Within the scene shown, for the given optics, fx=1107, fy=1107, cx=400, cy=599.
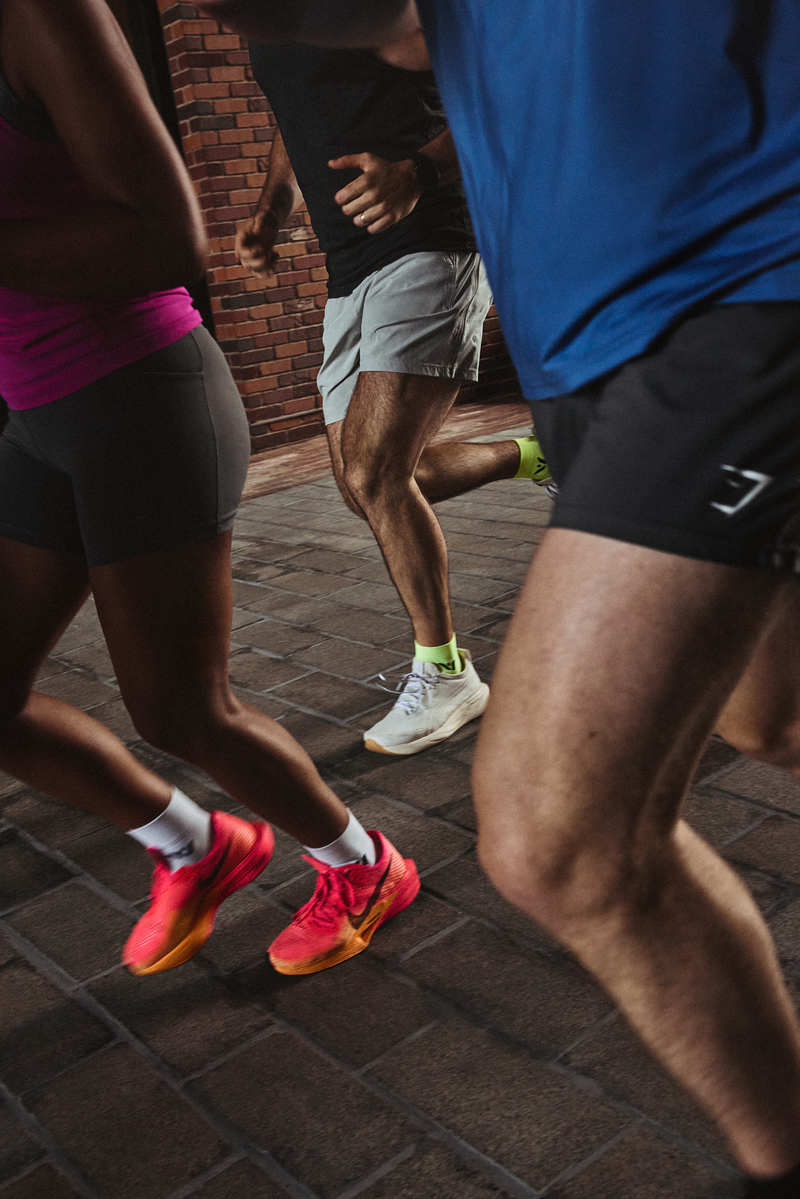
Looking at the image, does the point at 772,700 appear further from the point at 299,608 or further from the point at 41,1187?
the point at 299,608

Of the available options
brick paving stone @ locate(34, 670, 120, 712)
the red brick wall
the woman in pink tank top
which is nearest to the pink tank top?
the woman in pink tank top

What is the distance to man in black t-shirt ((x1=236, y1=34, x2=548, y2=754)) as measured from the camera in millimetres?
2920

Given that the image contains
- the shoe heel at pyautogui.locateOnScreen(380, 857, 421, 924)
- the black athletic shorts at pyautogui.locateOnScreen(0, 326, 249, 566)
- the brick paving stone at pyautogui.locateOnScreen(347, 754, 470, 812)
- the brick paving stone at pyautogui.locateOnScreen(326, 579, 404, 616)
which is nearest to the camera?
the black athletic shorts at pyautogui.locateOnScreen(0, 326, 249, 566)

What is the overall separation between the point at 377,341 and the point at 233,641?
1.43 metres

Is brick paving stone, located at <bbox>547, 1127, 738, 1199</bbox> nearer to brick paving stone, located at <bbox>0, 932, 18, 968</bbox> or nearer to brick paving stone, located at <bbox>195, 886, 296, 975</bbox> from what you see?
brick paving stone, located at <bbox>195, 886, 296, 975</bbox>

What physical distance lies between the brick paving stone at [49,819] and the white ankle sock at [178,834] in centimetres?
69

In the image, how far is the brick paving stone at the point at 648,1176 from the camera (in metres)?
1.40

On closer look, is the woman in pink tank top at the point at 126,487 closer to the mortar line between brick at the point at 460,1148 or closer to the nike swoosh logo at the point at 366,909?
the nike swoosh logo at the point at 366,909

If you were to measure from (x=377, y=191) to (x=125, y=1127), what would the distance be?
6.20 feet

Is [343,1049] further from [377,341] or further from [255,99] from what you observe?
[255,99]

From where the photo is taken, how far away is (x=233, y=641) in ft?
13.0

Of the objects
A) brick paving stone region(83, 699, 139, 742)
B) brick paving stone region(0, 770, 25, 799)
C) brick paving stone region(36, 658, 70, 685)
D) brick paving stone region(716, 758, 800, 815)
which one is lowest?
brick paving stone region(36, 658, 70, 685)

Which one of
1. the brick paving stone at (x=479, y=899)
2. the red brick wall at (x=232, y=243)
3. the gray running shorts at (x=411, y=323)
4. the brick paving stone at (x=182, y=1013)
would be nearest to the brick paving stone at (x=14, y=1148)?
the brick paving stone at (x=182, y=1013)

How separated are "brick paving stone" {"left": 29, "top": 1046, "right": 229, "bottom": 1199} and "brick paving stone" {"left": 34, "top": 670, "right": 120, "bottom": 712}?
184 centimetres
